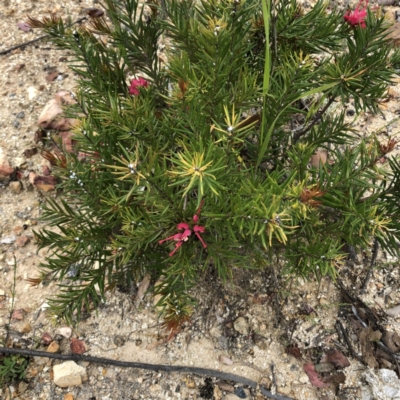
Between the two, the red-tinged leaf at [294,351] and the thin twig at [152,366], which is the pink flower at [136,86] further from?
the red-tinged leaf at [294,351]

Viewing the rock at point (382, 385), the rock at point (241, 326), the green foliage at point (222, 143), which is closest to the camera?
the green foliage at point (222, 143)

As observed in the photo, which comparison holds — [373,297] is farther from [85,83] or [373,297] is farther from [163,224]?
[85,83]

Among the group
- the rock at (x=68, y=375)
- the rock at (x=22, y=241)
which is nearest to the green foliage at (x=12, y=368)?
the rock at (x=68, y=375)

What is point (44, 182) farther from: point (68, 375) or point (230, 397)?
point (230, 397)

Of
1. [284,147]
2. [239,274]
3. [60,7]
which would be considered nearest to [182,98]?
[284,147]

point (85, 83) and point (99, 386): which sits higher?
point (85, 83)

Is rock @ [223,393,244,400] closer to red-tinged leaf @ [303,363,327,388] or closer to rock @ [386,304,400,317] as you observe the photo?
red-tinged leaf @ [303,363,327,388]
